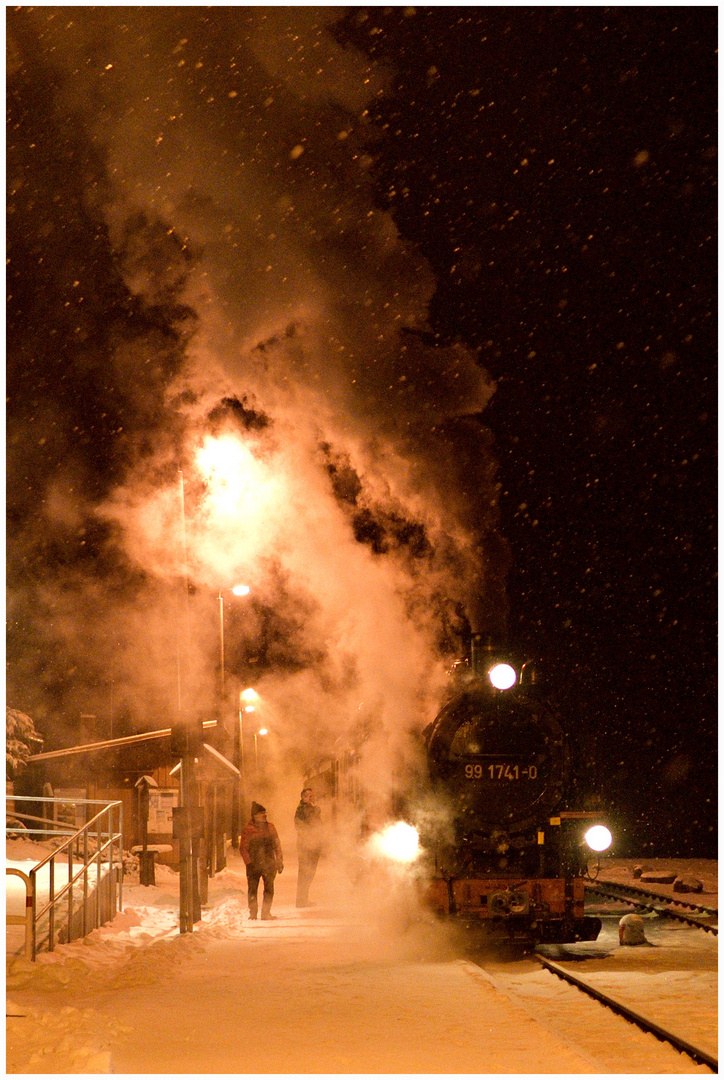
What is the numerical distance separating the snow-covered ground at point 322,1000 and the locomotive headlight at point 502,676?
7.26 feet

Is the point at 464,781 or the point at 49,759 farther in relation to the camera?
the point at 49,759

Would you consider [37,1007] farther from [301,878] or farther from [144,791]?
[144,791]

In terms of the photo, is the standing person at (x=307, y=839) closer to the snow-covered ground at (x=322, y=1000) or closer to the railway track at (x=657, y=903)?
the snow-covered ground at (x=322, y=1000)

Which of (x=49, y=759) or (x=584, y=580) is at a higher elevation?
(x=584, y=580)

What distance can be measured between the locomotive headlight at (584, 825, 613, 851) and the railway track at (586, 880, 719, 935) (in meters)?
2.48

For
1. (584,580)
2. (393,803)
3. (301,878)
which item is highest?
(584,580)

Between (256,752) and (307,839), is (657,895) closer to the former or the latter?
(307,839)

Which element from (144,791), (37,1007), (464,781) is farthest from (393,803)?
(144,791)

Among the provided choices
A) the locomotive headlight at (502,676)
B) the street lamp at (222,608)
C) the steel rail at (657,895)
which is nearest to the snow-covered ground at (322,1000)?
the steel rail at (657,895)

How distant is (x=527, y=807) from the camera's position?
10.6m

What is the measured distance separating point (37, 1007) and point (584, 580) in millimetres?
26955

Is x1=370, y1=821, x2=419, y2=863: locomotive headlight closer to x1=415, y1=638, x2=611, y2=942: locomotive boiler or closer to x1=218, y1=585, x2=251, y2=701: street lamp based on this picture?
x1=415, y1=638, x2=611, y2=942: locomotive boiler

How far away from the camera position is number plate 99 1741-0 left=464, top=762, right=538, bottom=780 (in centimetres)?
1065

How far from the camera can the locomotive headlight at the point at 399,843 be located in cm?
1100
